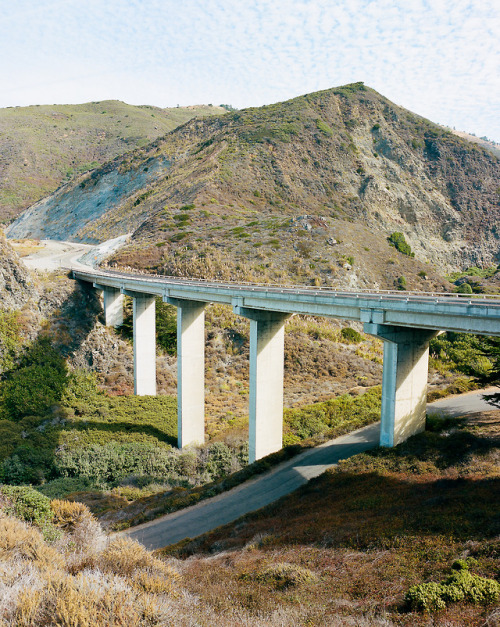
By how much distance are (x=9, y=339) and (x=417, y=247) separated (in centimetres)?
8094

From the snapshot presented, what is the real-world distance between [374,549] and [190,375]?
22.6m

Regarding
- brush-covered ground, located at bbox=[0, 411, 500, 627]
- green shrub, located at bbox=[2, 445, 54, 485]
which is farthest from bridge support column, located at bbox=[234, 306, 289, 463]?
green shrub, located at bbox=[2, 445, 54, 485]

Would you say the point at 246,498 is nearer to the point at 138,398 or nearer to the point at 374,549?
the point at 374,549

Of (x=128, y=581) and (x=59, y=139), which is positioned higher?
(x=59, y=139)

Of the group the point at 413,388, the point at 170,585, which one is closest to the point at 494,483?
the point at 413,388

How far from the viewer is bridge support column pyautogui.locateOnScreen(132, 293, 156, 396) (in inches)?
1551

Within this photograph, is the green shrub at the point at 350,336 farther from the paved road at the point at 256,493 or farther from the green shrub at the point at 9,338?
the green shrub at the point at 9,338

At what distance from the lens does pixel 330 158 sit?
333 feet

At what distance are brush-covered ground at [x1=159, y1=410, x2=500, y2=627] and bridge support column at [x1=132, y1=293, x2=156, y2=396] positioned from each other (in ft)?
77.2

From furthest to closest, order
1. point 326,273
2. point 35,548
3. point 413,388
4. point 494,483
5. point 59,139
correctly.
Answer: point 59,139 → point 326,273 → point 413,388 → point 494,483 → point 35,548

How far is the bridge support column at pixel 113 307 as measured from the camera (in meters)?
47.1

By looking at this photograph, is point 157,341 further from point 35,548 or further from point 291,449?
point 35,548

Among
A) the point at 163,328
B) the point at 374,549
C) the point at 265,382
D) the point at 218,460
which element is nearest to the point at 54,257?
the point at 163,328

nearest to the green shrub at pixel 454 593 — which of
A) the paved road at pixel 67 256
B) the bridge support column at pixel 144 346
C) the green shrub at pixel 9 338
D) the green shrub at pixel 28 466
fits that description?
the green shrub at pixel 28 466
